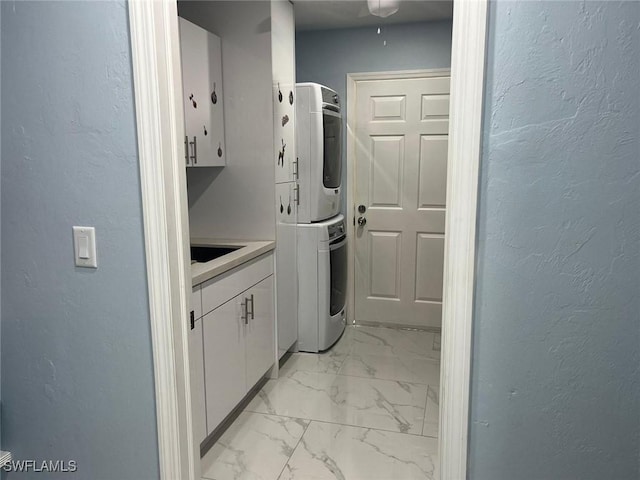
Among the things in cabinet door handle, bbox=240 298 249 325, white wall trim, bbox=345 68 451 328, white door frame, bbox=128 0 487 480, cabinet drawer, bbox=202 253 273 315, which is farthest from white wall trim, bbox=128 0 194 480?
white wall trim, bbox=345 68 451 328

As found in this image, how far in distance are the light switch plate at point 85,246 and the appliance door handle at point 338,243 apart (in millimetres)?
2288

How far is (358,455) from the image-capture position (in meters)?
2.39

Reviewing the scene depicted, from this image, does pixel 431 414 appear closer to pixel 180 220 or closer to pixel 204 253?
pixel 204 253

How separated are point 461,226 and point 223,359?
1.61 metres

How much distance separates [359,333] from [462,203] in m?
Result: 3.09

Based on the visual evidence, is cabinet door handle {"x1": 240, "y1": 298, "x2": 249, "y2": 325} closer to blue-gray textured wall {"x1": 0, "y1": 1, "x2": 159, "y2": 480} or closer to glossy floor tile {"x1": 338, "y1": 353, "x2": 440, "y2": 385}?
glossy floor tile {"x1": 338, "y1": 353, "x2": 440, "y2": 385}

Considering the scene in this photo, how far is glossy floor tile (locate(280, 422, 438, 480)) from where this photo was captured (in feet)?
7.36

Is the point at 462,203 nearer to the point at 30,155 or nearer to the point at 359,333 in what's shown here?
the point at 30,155

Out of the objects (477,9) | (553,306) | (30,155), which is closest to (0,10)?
(30,155)

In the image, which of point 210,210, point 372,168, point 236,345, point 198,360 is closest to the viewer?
point 198,360

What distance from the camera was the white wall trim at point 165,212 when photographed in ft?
4.22

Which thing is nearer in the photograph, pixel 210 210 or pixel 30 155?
pixel 30 155

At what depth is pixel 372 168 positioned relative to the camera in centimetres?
412

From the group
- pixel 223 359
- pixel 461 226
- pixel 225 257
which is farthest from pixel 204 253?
pixel 461 226
